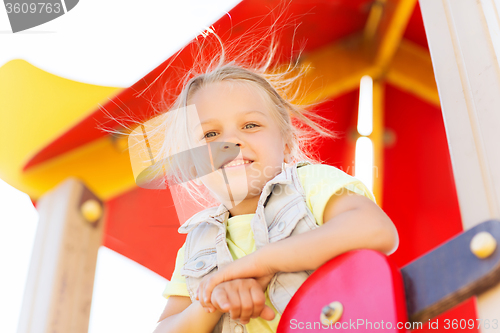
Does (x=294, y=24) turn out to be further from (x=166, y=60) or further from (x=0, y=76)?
(x=0, y=76)

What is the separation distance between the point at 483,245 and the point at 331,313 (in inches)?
5.0

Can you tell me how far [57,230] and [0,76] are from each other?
0.31m

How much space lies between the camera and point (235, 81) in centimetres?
68

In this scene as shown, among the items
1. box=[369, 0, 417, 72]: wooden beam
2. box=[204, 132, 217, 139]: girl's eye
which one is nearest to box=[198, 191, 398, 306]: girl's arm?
box=[204, 132, 217, 139]: girl's eye

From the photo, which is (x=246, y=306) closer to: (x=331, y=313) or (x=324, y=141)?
(x=331, y=313)

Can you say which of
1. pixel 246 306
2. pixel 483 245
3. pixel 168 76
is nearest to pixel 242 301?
pixel 246 306

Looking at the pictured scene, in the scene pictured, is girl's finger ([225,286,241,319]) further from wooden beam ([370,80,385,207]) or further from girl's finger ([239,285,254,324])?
wooden beam ([370,80,385,207])

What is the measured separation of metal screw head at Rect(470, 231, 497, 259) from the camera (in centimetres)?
30

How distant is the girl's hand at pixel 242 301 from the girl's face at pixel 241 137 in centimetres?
19

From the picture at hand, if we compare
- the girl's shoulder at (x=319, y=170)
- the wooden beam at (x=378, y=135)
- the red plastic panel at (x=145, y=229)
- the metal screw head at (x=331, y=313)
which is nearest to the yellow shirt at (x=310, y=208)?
the girl's shoulder at (x=319, y=170)

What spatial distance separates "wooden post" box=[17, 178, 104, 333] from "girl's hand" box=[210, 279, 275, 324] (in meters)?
0.27

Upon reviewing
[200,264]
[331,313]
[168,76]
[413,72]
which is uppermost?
[413,72]

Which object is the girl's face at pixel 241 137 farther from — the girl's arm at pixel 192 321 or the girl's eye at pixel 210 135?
the girl's arm at pixel 192 321

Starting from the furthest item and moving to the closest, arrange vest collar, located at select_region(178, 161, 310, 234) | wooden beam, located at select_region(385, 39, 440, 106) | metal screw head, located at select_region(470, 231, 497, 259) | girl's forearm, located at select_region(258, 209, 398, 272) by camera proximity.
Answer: wooden beam, located at select_region(385, 39, 440, 106)
vest collar, located at select_region(178, 161, 310, 234)
girl's forearm, located at select_region(258, 209, 398, 272)
metal screw head, located at select_region(470, 231, 497, 259)
